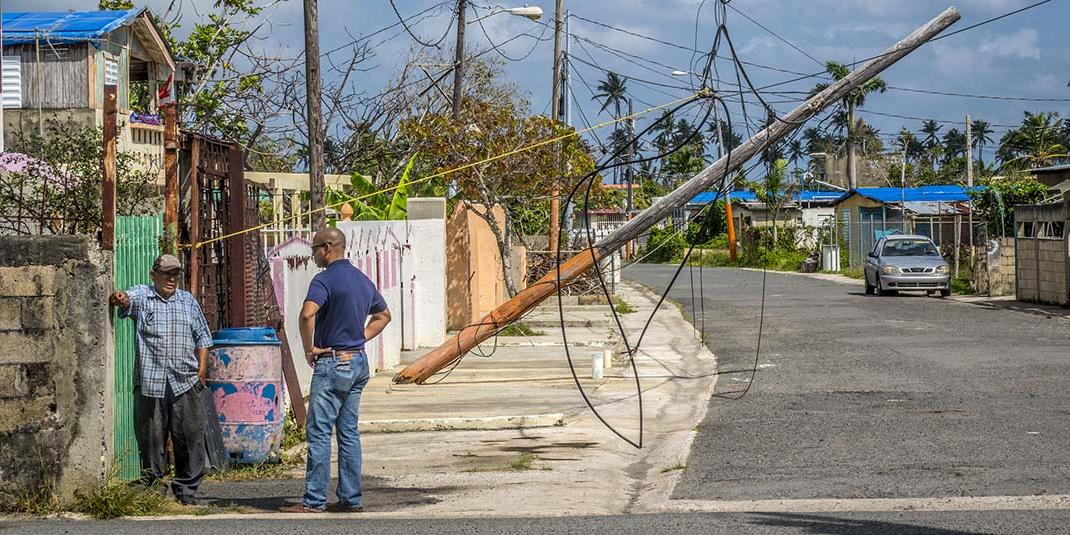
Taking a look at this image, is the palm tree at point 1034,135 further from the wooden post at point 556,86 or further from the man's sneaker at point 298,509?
the man's sneaker at point 298,509

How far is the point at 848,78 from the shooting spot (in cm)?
1518

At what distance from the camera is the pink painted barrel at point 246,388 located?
9758mm

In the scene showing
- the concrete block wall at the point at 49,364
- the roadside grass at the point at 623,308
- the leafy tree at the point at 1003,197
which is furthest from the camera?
the leafy tree at the point at 1003,197

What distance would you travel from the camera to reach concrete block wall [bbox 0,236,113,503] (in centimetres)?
852

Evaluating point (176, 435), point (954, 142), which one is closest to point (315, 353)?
point (176, 435)

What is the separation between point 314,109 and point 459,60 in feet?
38.7

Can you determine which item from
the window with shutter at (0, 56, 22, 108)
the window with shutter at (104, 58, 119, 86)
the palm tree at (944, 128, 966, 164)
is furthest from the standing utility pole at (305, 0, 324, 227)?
the palm tree at (944, 128, 966, 164)

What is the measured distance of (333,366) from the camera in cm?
820

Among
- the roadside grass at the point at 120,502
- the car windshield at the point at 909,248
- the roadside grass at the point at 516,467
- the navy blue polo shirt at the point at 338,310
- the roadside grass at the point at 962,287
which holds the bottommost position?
the roadside grass at the point at 516,467

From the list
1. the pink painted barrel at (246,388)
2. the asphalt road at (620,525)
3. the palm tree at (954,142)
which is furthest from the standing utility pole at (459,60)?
Answer: the palm tree at (954,142)

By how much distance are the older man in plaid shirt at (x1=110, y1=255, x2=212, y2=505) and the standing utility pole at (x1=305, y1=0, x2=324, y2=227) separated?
5.65 m

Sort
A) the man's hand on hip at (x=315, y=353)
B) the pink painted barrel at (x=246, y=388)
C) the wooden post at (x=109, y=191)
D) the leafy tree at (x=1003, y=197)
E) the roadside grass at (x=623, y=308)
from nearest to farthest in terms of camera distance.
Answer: the man's hand on hip at (x=315, y=353) < the wooden post at (x=109, y=191) < the pink painted barrel at (x=246, y=388) < the roadside grass at (x=623, y=308) < the leafy tree at (x=1003, y=197)

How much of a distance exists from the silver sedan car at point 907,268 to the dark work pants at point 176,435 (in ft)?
88.6

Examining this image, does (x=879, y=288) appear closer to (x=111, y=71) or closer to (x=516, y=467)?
(x=111, y=71)
